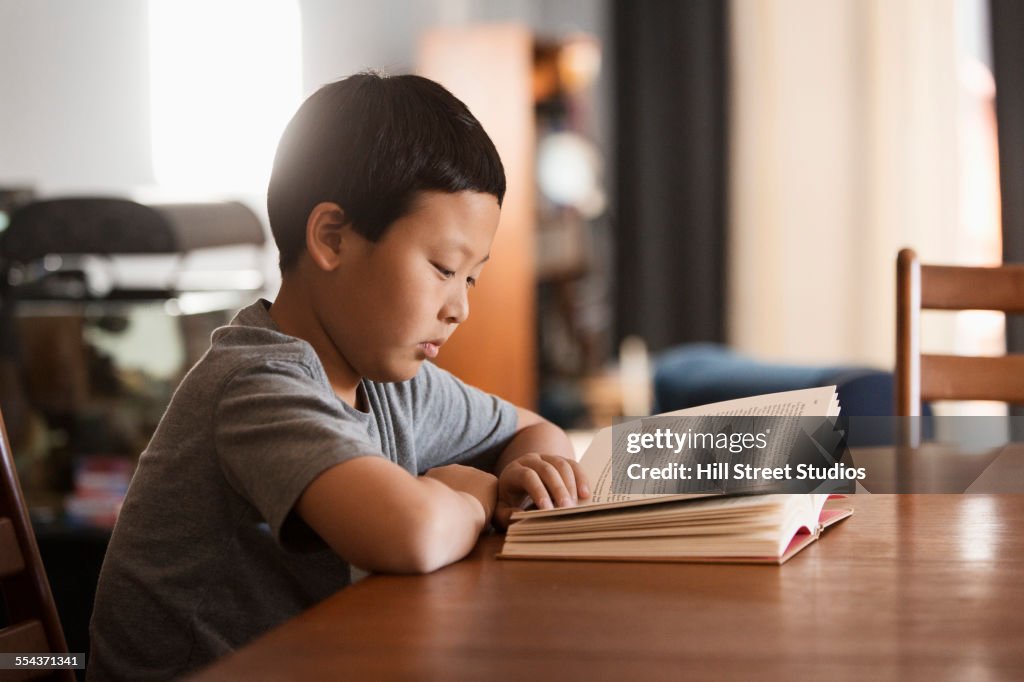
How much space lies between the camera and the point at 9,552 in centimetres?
81

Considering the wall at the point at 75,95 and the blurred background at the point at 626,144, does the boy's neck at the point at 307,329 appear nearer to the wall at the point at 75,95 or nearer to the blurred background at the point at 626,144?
the wall at the point at 75,95

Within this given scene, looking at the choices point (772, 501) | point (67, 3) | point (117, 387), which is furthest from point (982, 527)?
point (67, 3)

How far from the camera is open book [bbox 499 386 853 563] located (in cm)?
70

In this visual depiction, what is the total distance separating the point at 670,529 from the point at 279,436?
10.5 inches

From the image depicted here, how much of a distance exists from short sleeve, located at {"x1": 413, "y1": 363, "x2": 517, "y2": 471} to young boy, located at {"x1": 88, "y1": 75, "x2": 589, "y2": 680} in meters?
0.09

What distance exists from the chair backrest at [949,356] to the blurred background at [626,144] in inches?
41.8

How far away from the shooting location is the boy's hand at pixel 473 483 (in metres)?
0.83

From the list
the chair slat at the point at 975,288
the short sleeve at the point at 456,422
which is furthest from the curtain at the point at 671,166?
the short sleeve at the point at 456,422

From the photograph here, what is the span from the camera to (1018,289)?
1.42m

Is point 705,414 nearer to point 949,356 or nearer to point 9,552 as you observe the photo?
point 9,552

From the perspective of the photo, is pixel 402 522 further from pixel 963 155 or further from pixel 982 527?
pixel 963 155

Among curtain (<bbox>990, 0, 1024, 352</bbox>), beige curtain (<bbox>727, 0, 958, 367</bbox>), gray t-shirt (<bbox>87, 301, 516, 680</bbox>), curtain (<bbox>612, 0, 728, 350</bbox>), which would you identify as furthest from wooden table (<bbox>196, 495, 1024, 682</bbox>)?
curtain (<bbox>612, 0, 728, 350</bbox>)

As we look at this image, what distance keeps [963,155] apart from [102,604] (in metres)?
4.27

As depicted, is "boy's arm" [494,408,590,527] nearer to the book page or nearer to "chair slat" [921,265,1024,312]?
the book page
